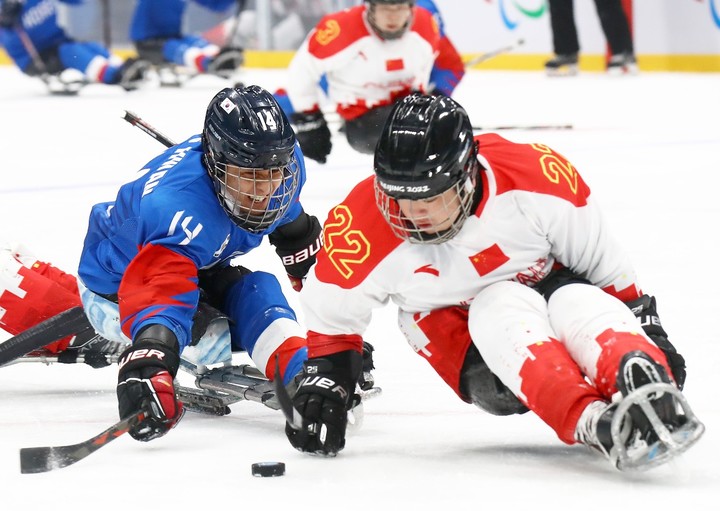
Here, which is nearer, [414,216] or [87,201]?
[414,216]

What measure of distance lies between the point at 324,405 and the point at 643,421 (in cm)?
69

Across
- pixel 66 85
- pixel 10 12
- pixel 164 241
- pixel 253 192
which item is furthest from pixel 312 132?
pixel 66 85

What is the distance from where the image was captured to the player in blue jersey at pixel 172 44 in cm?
1169

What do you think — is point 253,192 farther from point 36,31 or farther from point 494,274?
point 36,31

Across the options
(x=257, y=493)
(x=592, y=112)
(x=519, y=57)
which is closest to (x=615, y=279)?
(x=257, y=493)

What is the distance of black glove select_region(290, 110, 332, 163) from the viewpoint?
6.86 metres

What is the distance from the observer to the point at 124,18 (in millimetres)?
14953

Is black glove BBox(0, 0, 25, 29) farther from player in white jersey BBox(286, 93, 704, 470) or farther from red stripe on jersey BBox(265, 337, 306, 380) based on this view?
player in white jersey BBox(286, 93, 704, 470)

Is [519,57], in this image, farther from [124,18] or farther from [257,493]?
[257,493]

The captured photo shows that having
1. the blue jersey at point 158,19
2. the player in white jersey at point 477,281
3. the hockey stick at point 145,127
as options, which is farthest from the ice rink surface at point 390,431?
the blue jersey at point 158,19

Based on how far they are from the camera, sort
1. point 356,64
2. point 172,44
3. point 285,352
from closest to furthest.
A: point 285,352 → point 356,64 → point 172,44

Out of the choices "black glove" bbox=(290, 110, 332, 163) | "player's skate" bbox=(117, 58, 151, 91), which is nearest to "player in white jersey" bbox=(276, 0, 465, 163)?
"black glove" bbox=(290, 110, 332, 163)

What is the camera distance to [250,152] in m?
3.10

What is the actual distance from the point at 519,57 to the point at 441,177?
11.2 meters
